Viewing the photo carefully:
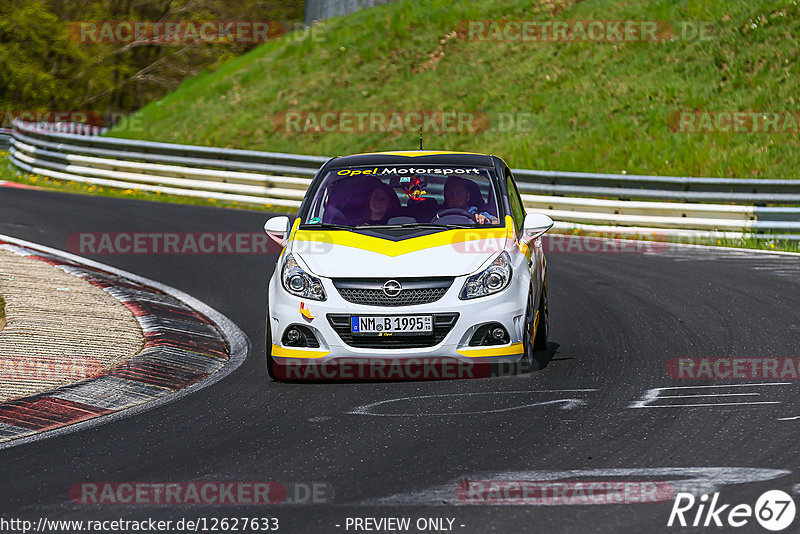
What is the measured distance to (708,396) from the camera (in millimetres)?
7535

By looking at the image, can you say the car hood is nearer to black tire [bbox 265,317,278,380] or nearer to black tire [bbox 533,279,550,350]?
black tire [bbox 265,317,278,380]

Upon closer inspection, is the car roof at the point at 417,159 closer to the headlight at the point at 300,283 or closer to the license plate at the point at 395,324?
the headlight at the point at 300,283

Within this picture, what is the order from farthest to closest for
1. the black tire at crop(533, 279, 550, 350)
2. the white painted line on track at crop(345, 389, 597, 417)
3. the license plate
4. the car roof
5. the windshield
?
the car roof < the black tire at crop(533, 279, 550, 350) < the windshield < the license plate < the white painted line on track at crop(345, 389, 597, 417)

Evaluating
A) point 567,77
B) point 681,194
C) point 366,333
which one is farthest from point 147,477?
point 567,77

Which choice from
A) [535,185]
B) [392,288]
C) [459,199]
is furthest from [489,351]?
[535,185]

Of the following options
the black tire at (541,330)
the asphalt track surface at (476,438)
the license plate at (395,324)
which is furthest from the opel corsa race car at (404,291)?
the asphalt track surface at (476,438)

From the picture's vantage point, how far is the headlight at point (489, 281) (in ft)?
26.5

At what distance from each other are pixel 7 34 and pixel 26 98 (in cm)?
245

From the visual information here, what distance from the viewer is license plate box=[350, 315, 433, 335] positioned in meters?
7.93

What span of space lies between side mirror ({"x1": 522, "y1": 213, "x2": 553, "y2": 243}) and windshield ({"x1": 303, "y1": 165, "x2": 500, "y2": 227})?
9.1 inches

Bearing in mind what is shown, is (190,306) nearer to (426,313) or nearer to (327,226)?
(327,226)

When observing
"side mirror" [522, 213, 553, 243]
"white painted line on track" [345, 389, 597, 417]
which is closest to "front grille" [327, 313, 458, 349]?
"white painted line on track" [345, 389, 597, 417]

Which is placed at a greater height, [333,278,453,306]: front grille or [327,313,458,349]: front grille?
[333,278,453,306]: front grille

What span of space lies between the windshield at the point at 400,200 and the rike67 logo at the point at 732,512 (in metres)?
3.98
